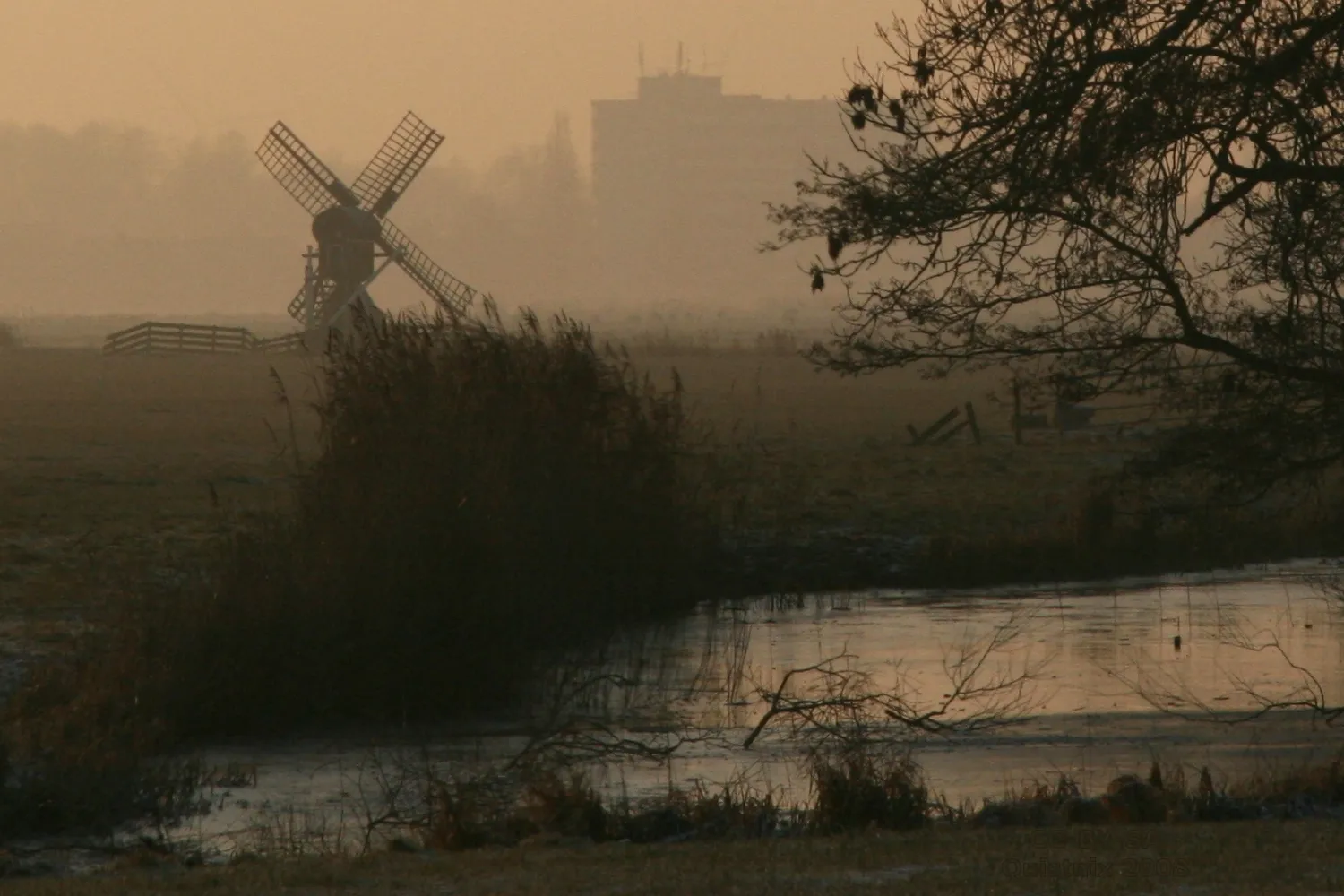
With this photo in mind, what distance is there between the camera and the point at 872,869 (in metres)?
9.29

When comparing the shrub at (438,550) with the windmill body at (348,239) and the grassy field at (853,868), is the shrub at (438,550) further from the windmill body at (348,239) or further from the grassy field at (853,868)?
the windmill body at (348,239)

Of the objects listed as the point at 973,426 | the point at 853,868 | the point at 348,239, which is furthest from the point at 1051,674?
the point at 348,239

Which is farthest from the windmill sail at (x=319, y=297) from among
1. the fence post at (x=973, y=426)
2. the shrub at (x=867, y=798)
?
the shrub at (x=867, y=798)

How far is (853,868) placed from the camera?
30.6ft

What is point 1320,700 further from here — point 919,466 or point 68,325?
point 68,325

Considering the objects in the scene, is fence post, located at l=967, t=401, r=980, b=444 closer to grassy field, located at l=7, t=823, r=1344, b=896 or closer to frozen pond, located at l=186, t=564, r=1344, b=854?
frozen pond, located at l=186, t=564, r=1344, b=854

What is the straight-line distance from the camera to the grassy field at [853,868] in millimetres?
8852

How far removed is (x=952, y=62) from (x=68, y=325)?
196 metres

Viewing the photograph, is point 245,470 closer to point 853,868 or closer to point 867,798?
point 867,798

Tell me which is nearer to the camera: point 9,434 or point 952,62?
point 952,62

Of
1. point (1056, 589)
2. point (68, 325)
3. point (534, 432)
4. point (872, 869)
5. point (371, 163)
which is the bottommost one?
point (872, 869)

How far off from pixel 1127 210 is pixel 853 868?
6.22 metres

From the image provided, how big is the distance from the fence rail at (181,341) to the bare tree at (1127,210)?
73810mm

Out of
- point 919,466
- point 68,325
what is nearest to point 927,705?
point 919,466
